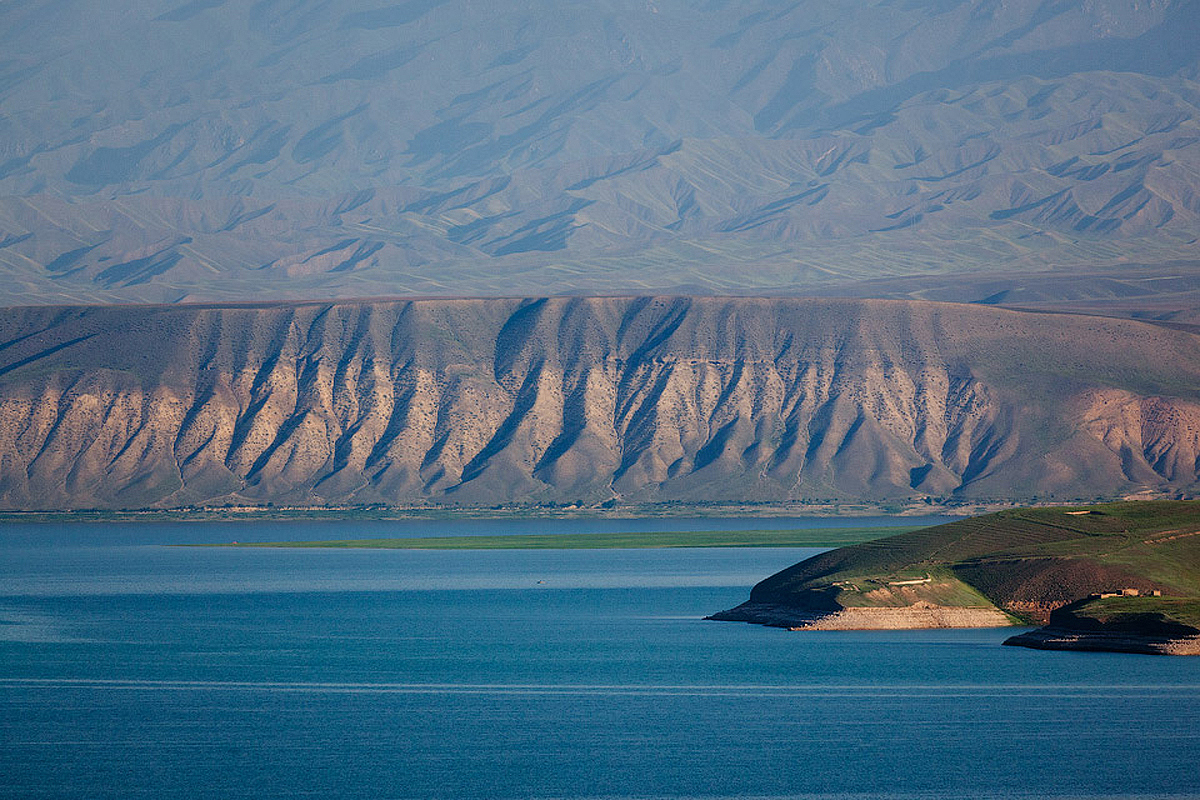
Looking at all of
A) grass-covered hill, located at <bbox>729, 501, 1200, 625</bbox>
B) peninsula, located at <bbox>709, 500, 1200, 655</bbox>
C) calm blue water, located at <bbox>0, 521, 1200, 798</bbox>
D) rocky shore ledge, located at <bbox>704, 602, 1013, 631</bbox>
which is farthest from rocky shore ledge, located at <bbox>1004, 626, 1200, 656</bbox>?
rocky shore ledge, located at <bbox>704, 602, 1013, 631</bbox>

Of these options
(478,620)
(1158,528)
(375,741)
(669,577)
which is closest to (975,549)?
(1158,528)

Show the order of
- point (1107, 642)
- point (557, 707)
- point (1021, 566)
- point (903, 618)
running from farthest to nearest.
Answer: point (1021, 566)
point (903, 618)
point (1107, 642)
point (557, 707)

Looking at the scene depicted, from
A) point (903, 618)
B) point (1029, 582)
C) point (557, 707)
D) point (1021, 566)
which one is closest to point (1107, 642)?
point (1029, 582)

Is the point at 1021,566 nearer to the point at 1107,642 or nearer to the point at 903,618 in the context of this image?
the point at 903,618

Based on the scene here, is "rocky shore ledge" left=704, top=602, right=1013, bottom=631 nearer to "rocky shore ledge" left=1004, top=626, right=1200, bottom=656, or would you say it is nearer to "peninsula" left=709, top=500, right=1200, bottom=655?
"peninsula" left=709, top=500, right=1200, bottom=655

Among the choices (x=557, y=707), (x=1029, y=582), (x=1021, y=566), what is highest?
(x=1021, y=566)

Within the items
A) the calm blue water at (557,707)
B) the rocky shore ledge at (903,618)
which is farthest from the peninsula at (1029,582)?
the calm blue water at (557,707)

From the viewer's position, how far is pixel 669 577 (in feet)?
570

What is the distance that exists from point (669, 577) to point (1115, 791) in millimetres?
101185

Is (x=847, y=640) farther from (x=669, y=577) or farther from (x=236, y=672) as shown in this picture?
(x=669, y=577)

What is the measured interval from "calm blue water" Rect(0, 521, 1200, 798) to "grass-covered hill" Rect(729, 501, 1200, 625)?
3.57 m

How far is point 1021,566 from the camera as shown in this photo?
12619 centimetres

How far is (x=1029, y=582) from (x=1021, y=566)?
1.76 metres

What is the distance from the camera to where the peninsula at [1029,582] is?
11388 cm
